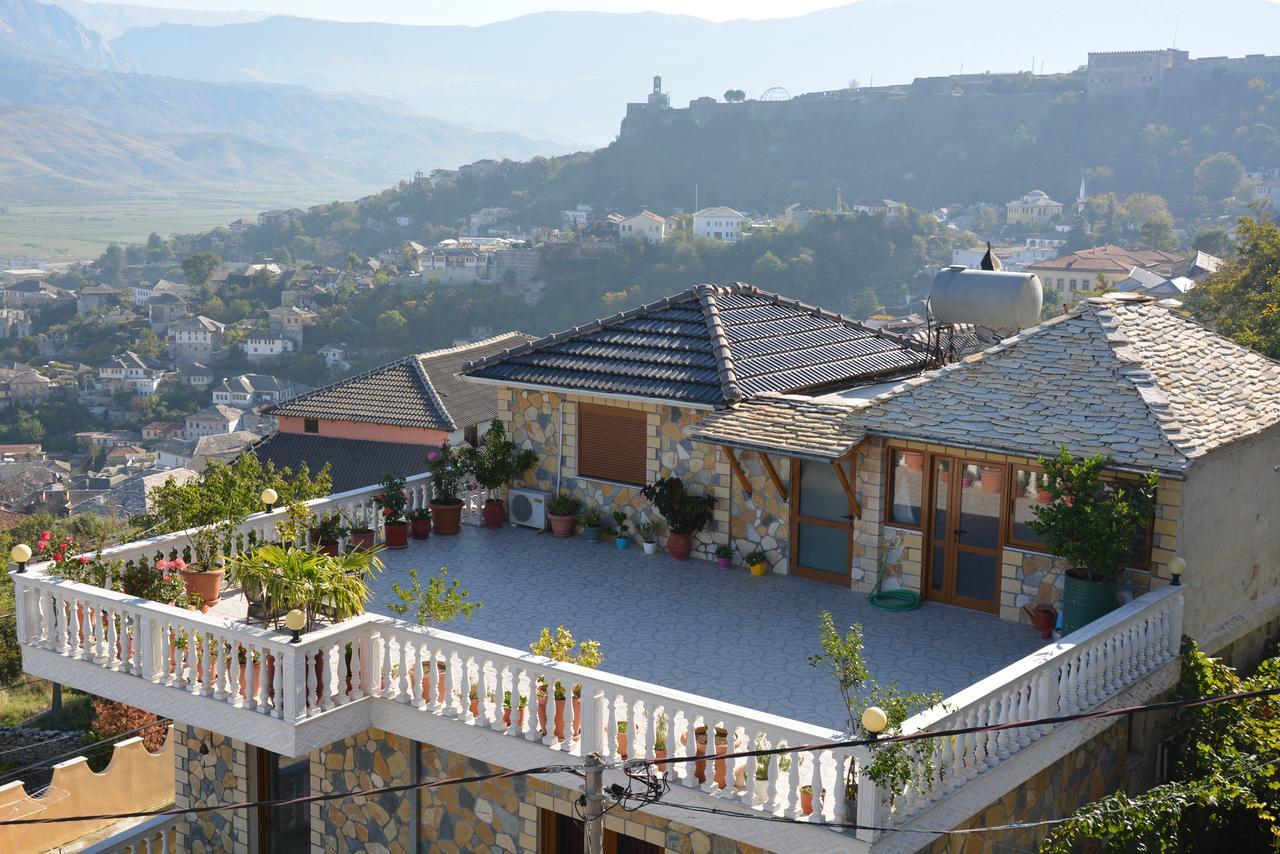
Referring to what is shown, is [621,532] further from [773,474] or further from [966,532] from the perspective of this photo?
[966,532]

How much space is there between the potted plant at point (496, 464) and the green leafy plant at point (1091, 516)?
688 cm

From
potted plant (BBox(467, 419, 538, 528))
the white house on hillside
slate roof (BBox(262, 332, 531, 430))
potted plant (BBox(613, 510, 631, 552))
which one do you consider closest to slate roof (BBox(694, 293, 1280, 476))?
potted plant (BBox(613, 510, 631, 552))

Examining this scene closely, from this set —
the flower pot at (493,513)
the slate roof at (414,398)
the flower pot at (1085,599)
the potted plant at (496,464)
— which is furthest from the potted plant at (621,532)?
the slate roof at (414,398)

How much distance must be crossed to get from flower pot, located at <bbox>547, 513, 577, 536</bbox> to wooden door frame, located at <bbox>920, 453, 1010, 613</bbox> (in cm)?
458

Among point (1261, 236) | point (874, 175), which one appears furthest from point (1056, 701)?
point (874, 175)

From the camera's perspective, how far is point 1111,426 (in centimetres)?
1198

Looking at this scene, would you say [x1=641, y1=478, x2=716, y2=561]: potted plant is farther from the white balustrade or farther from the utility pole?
the utility pole

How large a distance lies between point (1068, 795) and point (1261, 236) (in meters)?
26.7

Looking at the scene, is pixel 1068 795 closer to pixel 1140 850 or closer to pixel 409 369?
pixel 1140 850

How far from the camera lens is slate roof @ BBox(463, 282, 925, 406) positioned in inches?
601

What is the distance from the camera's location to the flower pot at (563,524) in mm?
16158

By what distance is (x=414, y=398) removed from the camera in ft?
138

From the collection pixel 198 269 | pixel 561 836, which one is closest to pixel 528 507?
pixel 561 836

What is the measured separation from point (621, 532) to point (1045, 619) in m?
5.31
